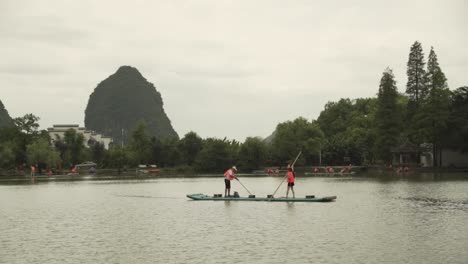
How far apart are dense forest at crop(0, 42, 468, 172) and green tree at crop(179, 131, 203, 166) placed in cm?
21

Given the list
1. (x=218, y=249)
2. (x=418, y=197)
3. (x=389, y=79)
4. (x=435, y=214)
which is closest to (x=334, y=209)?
(x=435, y=214)

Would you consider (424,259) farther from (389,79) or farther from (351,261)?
(389,79)

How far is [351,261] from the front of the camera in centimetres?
1503

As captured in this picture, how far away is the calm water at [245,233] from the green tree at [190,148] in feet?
300

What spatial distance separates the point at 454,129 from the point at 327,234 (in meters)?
63.3

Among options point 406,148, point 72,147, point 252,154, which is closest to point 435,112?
point 406,148

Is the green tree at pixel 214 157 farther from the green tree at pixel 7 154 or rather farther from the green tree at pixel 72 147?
the green tree at pixel 7 154

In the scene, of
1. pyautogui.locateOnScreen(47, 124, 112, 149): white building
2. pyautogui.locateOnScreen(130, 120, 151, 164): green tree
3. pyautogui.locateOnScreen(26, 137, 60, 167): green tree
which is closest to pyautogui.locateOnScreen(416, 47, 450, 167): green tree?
pyautogui.locateOnScreen(130, 120, 151, 164): green tree

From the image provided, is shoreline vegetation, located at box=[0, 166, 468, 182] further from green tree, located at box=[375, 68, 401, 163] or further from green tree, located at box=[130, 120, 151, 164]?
green tree, located at box=[130, 120, 151, 164]

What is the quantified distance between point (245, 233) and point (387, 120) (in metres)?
66.1

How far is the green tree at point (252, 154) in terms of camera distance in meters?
117

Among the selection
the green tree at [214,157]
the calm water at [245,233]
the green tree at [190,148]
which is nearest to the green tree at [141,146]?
the green tree at [190,148]

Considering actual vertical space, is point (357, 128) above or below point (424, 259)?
above

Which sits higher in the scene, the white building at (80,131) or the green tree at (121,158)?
the white building at (80,131)
